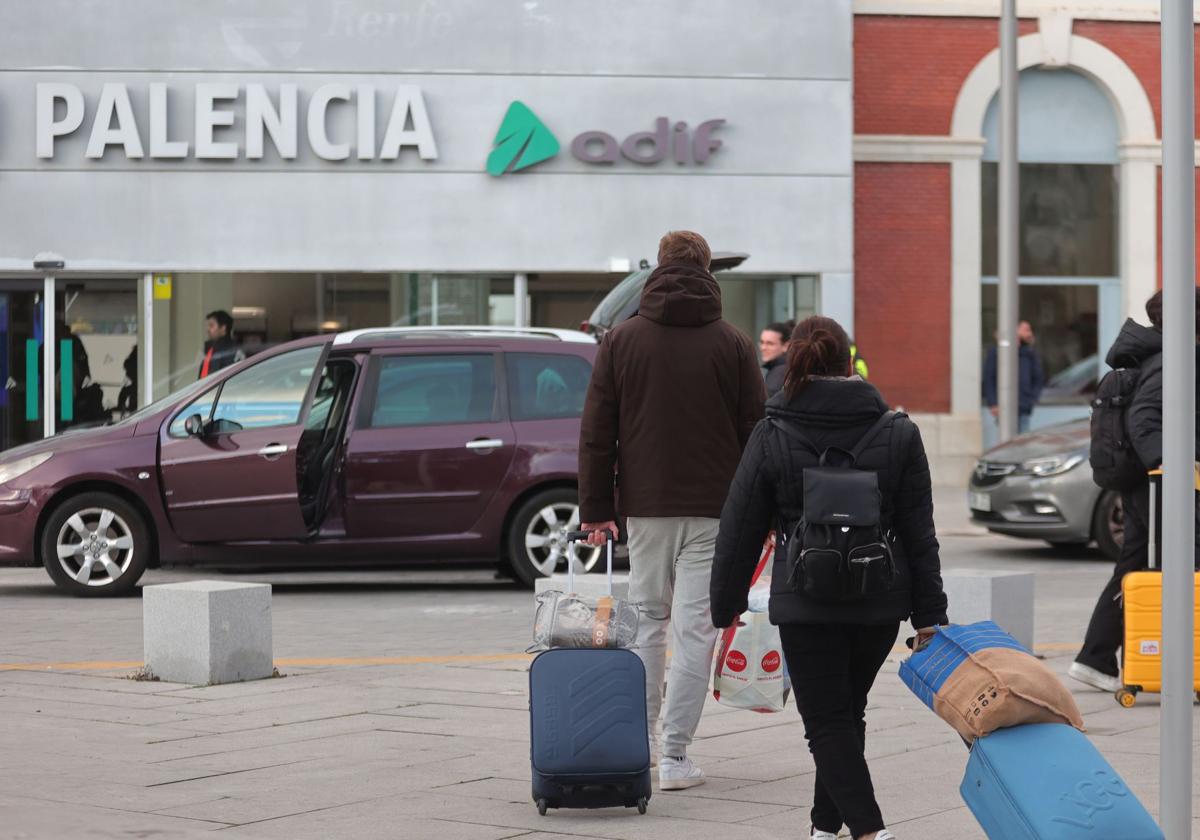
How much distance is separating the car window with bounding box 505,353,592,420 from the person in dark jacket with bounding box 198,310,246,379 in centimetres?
556

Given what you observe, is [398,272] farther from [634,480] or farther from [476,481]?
[634,480]

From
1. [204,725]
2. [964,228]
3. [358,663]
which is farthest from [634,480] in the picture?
[964,228]

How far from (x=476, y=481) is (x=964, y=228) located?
11.6 m

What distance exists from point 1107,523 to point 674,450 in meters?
9.15

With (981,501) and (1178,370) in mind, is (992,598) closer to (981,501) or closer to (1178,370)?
(1178,370)

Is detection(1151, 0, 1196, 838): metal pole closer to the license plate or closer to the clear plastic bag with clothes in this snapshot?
the clear plastic bag with clothes

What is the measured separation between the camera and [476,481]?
41.5 ft

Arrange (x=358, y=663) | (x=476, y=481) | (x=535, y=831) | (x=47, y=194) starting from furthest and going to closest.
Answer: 1. (x=47, y=194)
2. (x=476, y=481)
3. (x=358, y=663)
4. (x=535, y=831)

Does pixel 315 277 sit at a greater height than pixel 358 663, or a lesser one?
greater

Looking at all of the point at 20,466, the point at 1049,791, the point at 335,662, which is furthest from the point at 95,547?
the point at 1049,791

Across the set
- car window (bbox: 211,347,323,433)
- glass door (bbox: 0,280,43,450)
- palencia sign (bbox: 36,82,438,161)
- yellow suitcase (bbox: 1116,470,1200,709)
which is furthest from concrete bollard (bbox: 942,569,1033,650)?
glass door (bbox: 0,280,43,450)

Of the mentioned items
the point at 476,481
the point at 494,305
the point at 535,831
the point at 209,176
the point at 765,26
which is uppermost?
the point at 765,26

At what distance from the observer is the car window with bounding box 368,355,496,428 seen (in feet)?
41.8

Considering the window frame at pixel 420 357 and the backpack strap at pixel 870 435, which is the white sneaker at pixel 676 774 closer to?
the backpack strap at pixel 870 435
